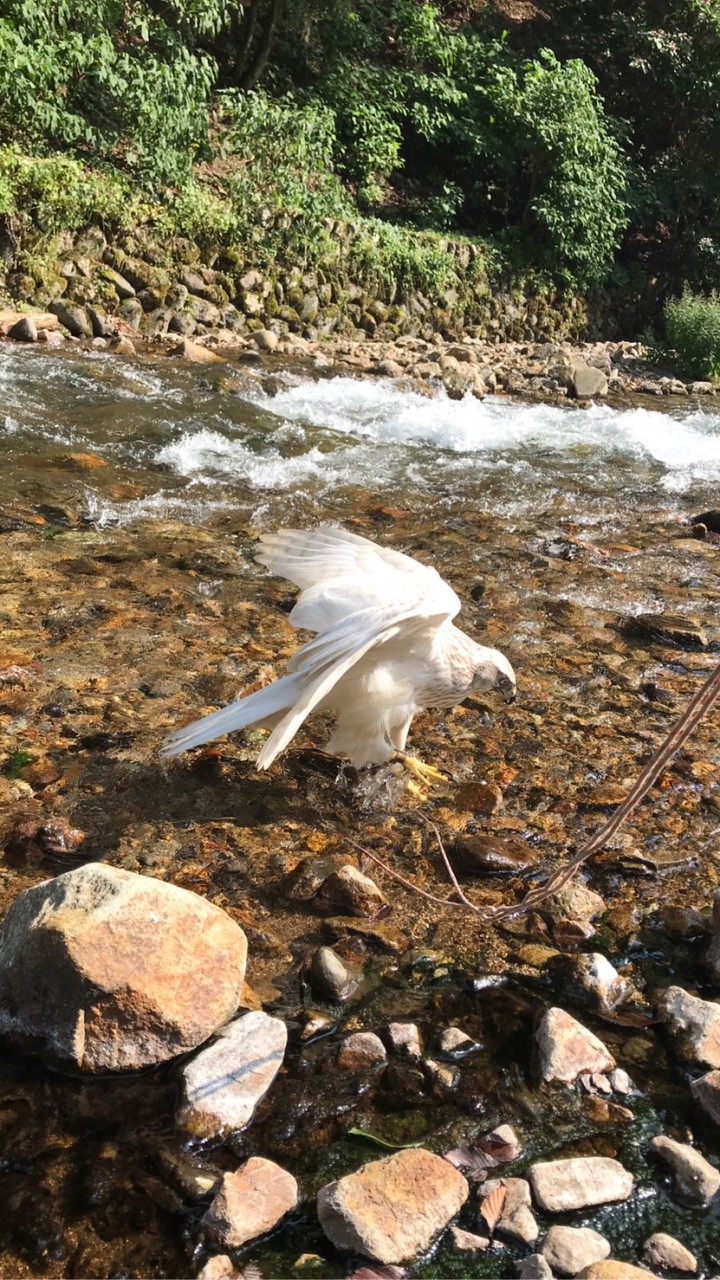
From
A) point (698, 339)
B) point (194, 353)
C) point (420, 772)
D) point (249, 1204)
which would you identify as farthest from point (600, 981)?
point (698, 339)

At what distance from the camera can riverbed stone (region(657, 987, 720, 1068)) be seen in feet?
8.05

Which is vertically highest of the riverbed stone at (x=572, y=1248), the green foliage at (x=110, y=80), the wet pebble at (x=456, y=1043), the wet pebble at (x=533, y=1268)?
the green foliage at (x=110, y=80)

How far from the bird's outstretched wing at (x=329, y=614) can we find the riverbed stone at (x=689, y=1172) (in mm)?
1541

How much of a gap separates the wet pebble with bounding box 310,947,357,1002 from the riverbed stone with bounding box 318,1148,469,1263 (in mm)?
604

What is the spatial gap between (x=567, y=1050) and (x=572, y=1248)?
557 millimetres

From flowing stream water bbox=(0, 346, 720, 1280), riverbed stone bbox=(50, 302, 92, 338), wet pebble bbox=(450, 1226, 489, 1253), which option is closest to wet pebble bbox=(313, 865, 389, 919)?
flowing stream water bbox=(0, 346, 720, 1280)

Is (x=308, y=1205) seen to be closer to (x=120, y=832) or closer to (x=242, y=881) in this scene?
(x=242, y=881)

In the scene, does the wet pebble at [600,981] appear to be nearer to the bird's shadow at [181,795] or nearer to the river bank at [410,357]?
the bird's shadow at [181,795]

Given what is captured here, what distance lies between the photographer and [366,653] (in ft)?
12.0

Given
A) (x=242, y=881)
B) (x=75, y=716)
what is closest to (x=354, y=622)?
(x=242, y=881)

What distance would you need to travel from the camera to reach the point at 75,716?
3.93 metres

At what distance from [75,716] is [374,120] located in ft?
59.2

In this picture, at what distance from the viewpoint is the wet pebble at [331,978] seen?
2629mm

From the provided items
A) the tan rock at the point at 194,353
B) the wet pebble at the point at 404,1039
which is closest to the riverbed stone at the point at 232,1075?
the wet pebble at the point at 404,1039
